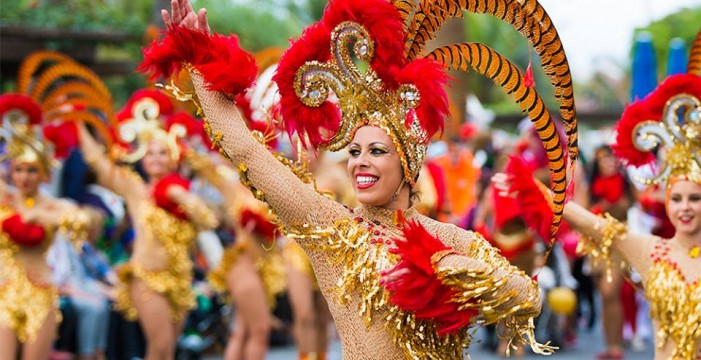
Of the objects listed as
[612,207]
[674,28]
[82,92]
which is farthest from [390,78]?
[674,28]

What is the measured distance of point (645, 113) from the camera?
588 centimetres

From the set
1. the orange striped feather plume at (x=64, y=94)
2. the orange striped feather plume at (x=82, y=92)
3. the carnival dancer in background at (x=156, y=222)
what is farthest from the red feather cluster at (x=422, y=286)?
the orange striped feather plume at (x=82, y=92)

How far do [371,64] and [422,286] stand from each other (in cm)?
79

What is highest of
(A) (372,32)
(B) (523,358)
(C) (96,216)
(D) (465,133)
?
(A) (372,32)

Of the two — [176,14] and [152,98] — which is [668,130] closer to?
[176,14]

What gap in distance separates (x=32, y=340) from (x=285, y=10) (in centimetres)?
2358

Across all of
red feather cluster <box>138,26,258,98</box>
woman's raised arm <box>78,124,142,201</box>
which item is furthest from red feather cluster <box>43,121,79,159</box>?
red feather cluster <box>138,26,258,98</box>

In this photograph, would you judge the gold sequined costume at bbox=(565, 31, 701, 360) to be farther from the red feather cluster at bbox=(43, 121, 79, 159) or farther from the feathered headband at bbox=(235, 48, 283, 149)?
the red feather cluster at bbox=(43, 121, 79, 159)

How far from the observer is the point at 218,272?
9320 mm

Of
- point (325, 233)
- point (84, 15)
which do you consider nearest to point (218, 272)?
point (325, 233)

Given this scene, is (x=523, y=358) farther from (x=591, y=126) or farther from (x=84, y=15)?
(x=591, y=126)

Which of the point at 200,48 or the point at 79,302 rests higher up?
the point at 200,48

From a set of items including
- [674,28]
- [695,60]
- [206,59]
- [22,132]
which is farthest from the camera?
[674,28]

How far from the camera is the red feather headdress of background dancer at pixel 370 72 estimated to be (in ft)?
13.0
